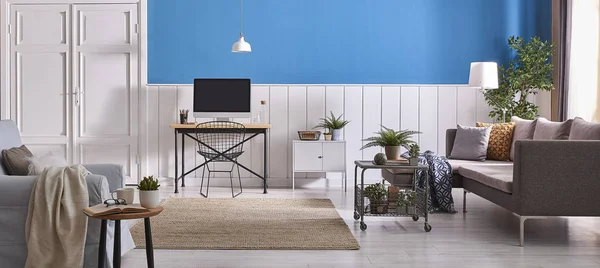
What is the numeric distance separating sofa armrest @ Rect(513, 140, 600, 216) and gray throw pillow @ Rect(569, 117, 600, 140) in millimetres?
482

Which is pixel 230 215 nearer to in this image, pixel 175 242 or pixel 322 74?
pixel 175 242

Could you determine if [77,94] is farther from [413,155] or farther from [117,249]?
[117,249]

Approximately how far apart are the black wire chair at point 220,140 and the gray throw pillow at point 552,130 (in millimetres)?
2787

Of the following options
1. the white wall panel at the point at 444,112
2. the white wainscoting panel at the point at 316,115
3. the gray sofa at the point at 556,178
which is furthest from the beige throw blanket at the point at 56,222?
the white wall panel at the point at 444,112

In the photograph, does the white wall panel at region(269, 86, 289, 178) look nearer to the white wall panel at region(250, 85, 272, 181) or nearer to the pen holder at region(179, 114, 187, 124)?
the white wall panel at region(250, 85, 272, 181)

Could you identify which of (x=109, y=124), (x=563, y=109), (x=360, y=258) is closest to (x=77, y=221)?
(x=360, y=258)

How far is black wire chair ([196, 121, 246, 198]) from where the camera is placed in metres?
6.15

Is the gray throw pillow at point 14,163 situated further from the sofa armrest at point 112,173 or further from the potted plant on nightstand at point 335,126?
the potted plant on nightstand at point 335,126

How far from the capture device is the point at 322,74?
695cm

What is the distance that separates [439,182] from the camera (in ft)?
16.7

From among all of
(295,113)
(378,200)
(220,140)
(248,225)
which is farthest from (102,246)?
(295,113)

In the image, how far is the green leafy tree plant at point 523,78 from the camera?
6539 millimetres

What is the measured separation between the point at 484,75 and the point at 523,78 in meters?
0.73

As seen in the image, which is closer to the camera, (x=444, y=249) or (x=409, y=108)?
(x=444, y=249)
